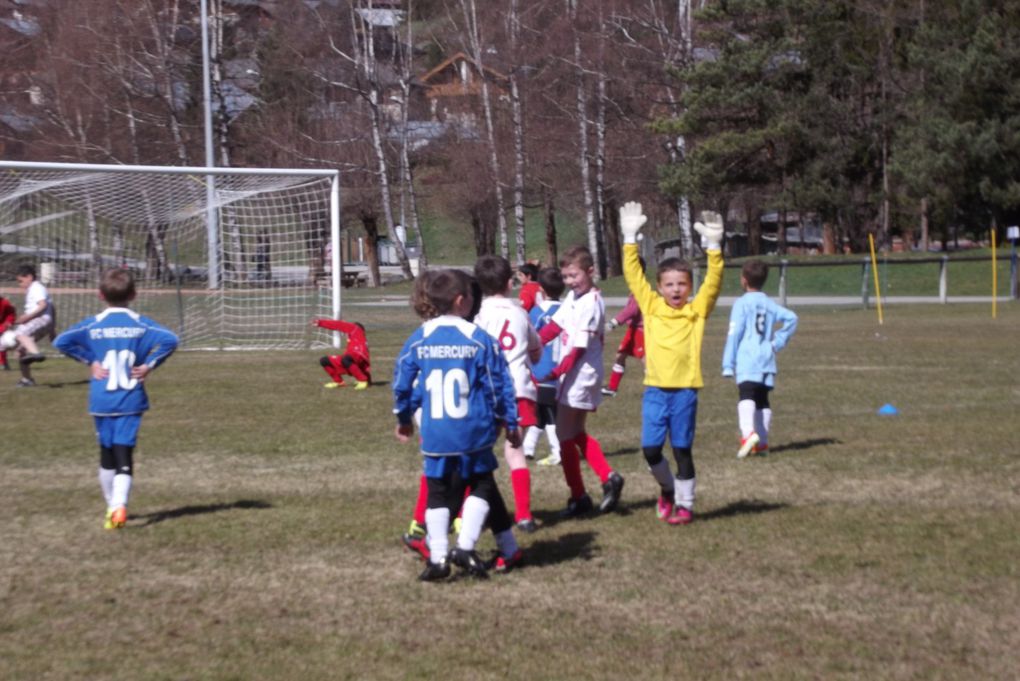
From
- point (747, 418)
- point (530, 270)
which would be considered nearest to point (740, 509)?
point (747, 418)

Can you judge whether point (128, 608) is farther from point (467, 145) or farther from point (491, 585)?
point (467, 145)

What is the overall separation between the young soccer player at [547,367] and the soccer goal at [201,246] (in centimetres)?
1188

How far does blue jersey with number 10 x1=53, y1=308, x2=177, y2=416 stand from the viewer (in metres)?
8.12

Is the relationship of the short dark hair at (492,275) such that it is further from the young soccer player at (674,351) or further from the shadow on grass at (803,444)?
the shadow on grass at (803,444)

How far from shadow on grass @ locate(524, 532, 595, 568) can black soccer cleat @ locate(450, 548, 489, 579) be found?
448 millimetres

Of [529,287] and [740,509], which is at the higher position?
[529,287]

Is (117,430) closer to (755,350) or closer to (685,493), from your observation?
(685,493)

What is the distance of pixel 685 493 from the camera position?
26.5 ft

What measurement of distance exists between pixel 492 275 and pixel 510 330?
14.0 inches

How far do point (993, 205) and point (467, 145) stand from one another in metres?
19.0

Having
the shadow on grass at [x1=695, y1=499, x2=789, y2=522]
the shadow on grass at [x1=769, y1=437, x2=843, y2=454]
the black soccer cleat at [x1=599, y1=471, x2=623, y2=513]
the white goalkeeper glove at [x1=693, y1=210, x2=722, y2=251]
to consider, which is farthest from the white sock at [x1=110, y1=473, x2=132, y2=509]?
the shadow on grass at [x1=769, y1=437, x2=843, y2=454]

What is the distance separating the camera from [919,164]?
44.9 metres

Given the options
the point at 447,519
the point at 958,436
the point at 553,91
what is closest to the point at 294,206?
the point at 958,436

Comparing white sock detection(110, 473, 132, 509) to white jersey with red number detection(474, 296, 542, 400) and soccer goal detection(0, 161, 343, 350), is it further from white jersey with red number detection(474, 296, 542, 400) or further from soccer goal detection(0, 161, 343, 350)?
soccer goal detection(0, 161, 343, 350)
